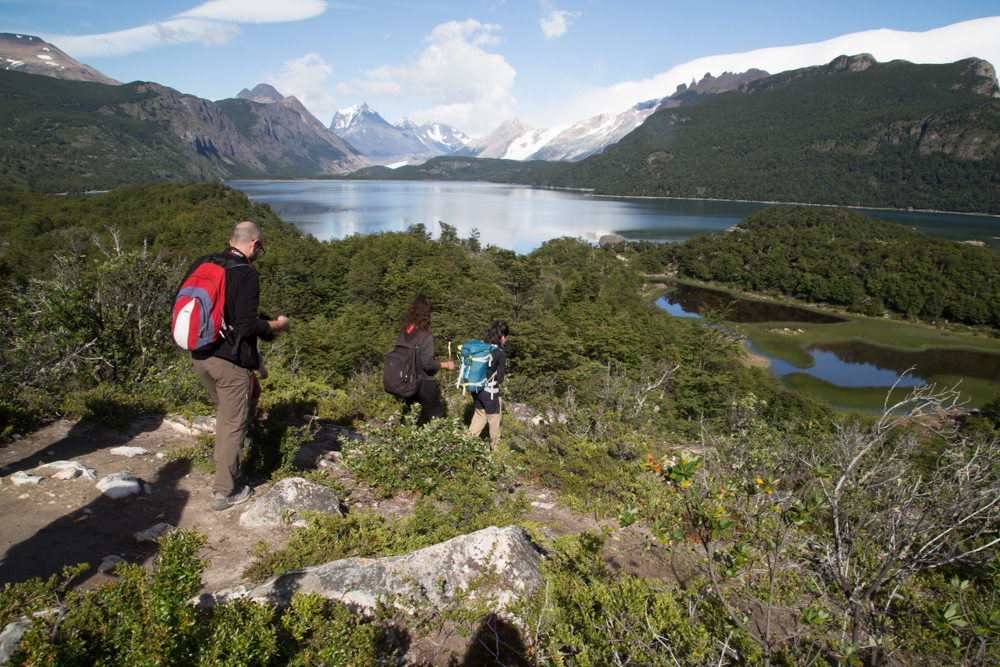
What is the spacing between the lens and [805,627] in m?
3.26

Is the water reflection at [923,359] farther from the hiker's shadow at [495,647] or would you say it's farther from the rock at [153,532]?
the rock at [153,532]

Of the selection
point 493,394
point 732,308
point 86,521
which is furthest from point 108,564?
point 732,308

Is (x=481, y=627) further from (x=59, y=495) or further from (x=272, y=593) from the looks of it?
(x=59, y=495)

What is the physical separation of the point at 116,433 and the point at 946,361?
176 feet

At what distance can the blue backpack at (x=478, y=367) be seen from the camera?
5.02 meters

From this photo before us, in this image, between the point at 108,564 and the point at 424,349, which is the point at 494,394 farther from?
the point at 108,564

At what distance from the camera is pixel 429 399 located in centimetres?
473

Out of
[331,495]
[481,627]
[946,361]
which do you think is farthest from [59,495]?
[946,361]

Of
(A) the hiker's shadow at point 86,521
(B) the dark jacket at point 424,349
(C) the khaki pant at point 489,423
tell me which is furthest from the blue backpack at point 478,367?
(A) the hiker's shadow at point 86,521

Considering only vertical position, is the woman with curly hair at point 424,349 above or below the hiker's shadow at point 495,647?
above

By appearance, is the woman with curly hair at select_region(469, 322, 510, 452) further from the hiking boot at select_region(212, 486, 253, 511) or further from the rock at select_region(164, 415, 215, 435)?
the rock at select_region(164, 415, 215, 435)

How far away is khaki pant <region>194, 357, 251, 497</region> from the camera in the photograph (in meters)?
3.42

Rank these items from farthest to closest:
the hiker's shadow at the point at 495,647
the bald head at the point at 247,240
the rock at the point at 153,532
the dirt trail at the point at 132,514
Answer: the bald head at the point at 247,240
the rock at the point at 153,532
the dirt trail at the point at 132,514
the hiker's shadow at the point at 495,647

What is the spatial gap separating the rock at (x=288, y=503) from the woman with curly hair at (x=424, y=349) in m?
1.25
